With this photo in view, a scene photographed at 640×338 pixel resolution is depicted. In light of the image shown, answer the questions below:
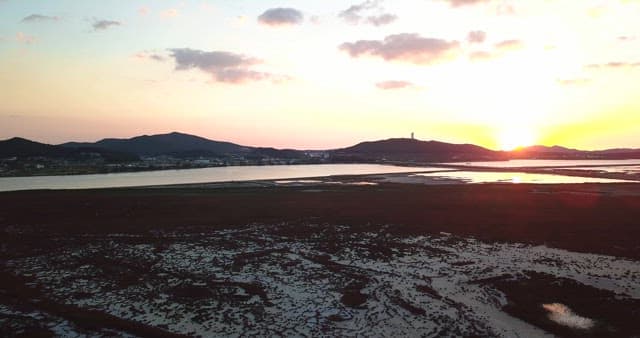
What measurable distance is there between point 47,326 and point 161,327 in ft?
10.8

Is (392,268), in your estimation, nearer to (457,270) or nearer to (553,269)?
(457,270)

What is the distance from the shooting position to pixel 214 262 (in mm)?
20609

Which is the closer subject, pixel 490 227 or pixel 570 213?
pixel 490 227

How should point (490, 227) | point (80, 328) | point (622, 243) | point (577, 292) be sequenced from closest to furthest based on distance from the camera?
point (80, 328), point (577, 292), point (622, 243), point (490, 227)

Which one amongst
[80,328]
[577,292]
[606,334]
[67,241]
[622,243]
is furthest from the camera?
[67,241]

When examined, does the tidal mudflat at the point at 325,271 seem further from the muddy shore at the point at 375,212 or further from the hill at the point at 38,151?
the hill at the point at 38,151

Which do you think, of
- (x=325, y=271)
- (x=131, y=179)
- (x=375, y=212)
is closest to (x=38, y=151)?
(x=131, y=179)

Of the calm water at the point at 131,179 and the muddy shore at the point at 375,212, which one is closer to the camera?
the muddy shore at the point at 375,212

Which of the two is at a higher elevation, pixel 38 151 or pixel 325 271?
pixel 38 151

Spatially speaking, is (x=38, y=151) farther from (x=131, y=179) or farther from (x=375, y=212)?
(x=375, y=212)

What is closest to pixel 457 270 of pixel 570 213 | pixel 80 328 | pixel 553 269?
pixel 553 269

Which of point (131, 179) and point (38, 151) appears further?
point (38, 151)

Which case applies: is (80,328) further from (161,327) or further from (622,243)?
(622,243)

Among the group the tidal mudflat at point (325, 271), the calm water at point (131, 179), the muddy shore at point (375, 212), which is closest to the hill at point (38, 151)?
the calm water at point (131, 179)
